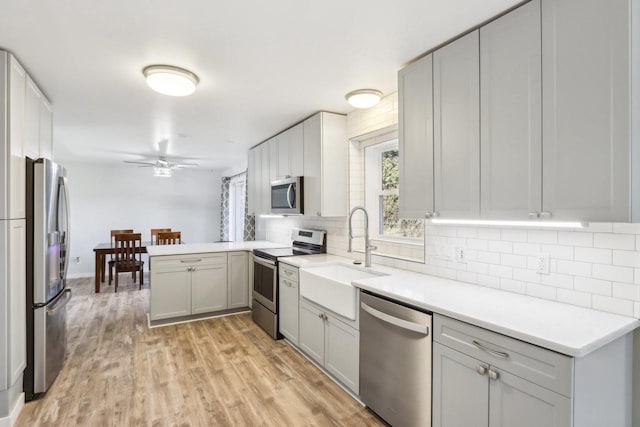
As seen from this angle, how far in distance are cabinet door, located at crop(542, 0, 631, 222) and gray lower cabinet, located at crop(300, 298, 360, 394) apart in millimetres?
1510

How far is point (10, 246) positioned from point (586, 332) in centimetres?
310

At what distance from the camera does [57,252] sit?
2650 mm

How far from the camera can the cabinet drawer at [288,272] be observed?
3.17 m

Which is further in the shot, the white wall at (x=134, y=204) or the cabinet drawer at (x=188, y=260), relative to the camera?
the white wall at (x=134, y=204)

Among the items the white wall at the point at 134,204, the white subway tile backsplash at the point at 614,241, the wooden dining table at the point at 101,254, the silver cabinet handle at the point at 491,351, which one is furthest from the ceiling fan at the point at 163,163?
the white subway tile backsplash at the point at 614,241

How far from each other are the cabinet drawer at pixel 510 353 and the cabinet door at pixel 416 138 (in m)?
0.79

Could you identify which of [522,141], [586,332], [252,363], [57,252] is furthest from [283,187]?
[586,332]

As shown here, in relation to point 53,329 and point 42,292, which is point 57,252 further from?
point 53,329

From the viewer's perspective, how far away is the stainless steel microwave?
12.2 feet

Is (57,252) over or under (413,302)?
over

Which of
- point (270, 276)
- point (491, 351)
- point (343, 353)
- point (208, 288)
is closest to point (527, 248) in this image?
point (491, 351)

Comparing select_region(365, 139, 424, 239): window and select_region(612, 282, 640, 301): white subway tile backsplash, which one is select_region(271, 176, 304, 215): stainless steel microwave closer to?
select_region(365, 139, 424, 239): window

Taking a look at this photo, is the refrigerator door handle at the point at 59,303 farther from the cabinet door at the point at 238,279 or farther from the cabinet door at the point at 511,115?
the cabinet door at the point at 511,115

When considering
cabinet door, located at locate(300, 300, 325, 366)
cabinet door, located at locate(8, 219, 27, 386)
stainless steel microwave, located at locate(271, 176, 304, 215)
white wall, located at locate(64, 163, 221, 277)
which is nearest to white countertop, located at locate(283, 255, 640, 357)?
cabinet door, located at locate(300, 300, 325, 366)
